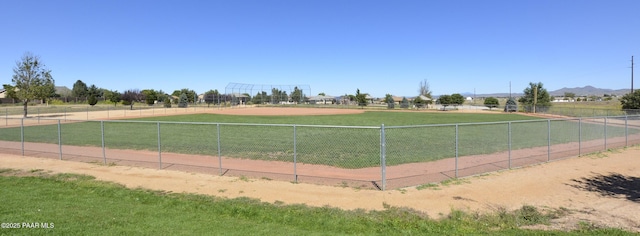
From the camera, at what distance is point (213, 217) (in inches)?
251

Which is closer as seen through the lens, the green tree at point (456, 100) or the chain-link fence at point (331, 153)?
the chain-link fence at point (331, 153)

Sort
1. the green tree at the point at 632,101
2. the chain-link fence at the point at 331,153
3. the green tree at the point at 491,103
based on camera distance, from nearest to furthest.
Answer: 1. the chain-link fence at the point at 331,153
2. the green tree at the point at 632,101
3. the green tree at the point at 491,103

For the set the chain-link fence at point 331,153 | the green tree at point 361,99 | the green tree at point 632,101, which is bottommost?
the chain-link fence at point 331,153

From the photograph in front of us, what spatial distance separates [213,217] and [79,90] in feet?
422

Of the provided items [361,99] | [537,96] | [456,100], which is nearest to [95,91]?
[361,99]

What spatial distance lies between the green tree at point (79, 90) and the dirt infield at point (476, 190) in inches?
4588

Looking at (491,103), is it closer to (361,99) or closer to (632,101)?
(632,101)

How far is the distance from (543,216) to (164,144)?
15105 mm

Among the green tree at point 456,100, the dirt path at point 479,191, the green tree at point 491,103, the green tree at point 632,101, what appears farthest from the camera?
the green tree at point 456,100

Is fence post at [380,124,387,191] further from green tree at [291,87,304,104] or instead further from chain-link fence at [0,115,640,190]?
green tree at [291,87,304,104]

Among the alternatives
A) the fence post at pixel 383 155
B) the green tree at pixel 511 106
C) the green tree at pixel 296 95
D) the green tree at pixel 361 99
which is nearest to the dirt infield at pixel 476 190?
the fence post at pixel 383 155

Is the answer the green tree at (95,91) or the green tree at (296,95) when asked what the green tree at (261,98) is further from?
the green tree at (95,91)

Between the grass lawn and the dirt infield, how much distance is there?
1.49 feet

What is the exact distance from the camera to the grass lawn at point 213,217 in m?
5.54
